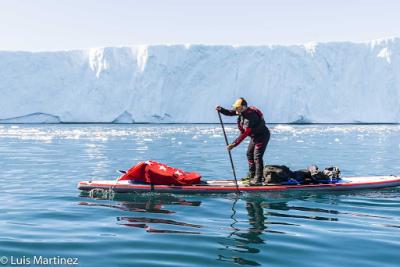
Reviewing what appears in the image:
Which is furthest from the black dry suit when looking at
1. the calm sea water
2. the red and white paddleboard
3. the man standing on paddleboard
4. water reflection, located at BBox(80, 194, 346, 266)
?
water reflection, located at BBox(80, 194, 346, 266)

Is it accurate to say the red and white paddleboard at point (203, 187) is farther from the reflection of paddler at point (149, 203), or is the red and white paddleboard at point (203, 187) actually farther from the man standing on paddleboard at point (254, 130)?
the man standing on paddleboard at point (254, 130)

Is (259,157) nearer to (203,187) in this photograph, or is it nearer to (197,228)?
(203,187)

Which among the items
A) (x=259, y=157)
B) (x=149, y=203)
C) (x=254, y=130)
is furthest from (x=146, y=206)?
(x=254, y=130)

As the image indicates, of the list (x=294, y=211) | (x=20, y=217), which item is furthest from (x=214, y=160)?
(x=20, y=217)

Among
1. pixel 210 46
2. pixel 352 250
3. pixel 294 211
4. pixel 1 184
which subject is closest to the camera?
pixel 352 250

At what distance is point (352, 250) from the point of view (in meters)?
5.42

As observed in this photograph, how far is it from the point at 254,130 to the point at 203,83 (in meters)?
57.8

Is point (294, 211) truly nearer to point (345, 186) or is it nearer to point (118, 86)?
point (345, 186)

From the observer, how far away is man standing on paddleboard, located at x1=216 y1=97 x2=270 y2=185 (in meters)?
9.38

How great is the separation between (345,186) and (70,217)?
549 cm

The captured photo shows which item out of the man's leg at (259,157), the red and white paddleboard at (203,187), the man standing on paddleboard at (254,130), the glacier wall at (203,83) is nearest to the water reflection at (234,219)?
the red and white paddleboard at (203,187)

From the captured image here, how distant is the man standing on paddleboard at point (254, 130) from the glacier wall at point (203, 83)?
177 feet

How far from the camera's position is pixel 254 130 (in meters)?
9.61

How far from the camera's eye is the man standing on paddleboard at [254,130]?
9.38 metres
